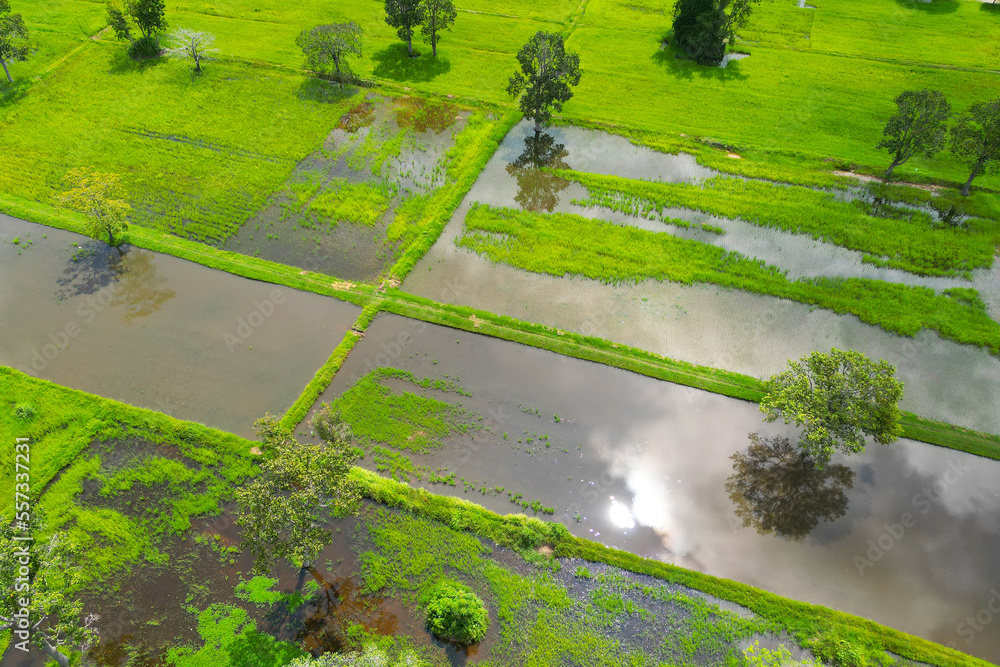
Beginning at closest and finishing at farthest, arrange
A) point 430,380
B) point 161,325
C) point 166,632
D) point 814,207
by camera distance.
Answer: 1. point 166,632
2. point 430,380
3. point 161,325
4. point 814,207

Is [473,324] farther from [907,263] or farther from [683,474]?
[907,263]

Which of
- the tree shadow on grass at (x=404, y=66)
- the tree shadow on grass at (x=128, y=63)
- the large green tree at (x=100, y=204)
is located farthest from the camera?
the tree shadow on grass at (x=404, y=66)

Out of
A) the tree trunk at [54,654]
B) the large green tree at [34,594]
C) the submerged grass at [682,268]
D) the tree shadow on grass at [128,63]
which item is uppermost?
the tree shadow on grass at [128,63]

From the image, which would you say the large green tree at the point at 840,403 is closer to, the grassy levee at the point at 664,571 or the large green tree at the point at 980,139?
the grassy levee at the point at 664,571

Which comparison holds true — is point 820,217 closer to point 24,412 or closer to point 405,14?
point 405,14

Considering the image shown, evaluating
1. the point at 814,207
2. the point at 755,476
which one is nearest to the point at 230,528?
the point at 755,476

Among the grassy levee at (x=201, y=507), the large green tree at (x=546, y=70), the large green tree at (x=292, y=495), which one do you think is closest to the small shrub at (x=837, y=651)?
the grassy levee at (x=201, y=507)

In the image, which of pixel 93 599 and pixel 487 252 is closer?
pixel 93 599
